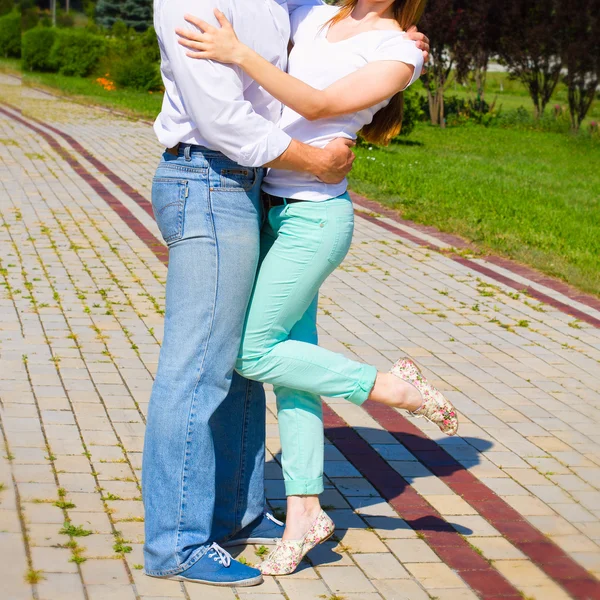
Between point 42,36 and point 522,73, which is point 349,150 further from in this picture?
point 42,36

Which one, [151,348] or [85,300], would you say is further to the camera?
[85,300]

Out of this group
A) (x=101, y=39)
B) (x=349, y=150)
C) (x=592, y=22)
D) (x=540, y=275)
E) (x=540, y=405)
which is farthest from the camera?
(x=101, y=39)

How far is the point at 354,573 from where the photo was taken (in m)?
3.40

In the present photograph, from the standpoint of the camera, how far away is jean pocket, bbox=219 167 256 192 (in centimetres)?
304

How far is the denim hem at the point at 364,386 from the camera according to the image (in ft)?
10.7

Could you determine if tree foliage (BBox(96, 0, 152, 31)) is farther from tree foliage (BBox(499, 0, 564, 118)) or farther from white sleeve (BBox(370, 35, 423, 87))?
white sleeve (BBox(370, 35, 423, 87))

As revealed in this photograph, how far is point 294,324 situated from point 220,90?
32.0 inches

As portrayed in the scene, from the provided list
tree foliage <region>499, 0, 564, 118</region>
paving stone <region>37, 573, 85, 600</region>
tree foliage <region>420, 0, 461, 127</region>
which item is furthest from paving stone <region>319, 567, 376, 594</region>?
tree foliage <region>499, 0, 564, 118</region>

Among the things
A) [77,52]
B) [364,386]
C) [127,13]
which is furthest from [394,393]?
[127,13]

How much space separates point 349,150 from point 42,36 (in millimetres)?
39547

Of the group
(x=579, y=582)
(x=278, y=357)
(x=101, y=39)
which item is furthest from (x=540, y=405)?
(x=101, y=39)

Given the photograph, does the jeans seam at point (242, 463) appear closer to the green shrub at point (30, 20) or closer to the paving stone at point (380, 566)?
the paving stone at point (380, 566)

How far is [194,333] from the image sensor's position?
3.05 metres

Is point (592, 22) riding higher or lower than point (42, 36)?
higher
